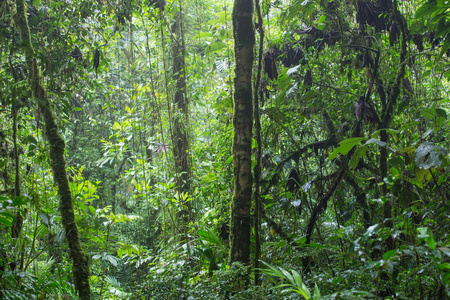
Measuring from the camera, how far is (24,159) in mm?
3807

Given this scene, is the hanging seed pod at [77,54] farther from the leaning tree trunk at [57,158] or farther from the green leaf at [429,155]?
the green leaf at [429,155]

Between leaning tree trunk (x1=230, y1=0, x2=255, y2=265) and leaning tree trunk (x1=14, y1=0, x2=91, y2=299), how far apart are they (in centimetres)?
121

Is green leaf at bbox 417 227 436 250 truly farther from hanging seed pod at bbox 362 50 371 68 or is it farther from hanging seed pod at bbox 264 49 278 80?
hanging seed pod at bbox 264 49 278 80

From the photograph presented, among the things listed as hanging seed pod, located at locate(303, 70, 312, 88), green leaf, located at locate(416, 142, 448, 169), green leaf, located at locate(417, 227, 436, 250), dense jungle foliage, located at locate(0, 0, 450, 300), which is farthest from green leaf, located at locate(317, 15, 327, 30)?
green leaf, located at locate(417, 227, 436, 250)

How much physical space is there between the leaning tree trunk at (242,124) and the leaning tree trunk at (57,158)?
121 centimetres

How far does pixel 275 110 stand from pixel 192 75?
1.69 metres

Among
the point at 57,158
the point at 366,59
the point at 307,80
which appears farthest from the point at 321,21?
the point at 57,158

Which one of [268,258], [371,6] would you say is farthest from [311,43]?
[268,258]

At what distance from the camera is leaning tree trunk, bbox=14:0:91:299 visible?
235cm

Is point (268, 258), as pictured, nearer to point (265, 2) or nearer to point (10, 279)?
point (10, 279)

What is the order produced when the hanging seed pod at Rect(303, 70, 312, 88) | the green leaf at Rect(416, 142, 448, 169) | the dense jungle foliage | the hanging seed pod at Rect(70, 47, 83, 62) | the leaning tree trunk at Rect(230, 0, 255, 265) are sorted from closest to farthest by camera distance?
the green leaf at Rect(416, 142, 448, 169) < the dense jungle foliage < the leaning tree trunk at Rect(230, 0, 255, 265) < the hanging seed pod at Rect(303, 70, 312, 88) < the hanging seed pod at Rect(70, 47, 83, 62)

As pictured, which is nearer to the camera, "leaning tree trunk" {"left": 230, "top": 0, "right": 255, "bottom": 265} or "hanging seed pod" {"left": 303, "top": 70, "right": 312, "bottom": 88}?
"leaning tree trunk" {"left": 230, "top": 0, "right": 255, "bottom": 265}

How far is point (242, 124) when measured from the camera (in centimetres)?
219

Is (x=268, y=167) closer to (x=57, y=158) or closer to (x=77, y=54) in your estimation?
(x=57, y=158)
